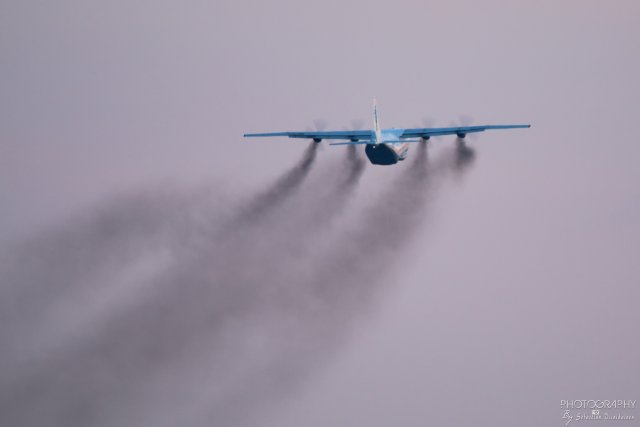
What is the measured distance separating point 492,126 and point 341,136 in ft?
34.8

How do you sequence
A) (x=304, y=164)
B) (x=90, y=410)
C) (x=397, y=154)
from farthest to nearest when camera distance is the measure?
(x=90, y=410) → (x=304, y=164) → (x=397, y=154)

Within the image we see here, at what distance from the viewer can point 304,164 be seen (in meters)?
109

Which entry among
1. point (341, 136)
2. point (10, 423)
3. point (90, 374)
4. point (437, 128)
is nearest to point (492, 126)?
point (437, 128)

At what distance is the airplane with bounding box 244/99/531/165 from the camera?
100312 mm

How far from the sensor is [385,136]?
102812 mm

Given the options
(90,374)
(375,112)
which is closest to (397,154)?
(375,112)

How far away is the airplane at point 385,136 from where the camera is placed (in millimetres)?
100312

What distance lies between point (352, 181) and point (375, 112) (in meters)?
6.68

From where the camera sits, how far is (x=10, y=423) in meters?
117

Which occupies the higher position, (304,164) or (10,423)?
(304,164)

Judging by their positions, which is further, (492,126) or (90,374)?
(90,374)

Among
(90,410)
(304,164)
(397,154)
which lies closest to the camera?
(397,154)

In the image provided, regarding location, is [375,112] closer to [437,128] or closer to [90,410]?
[437,128]

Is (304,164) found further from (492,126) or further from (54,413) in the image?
(54,413)
